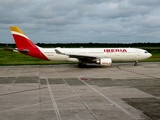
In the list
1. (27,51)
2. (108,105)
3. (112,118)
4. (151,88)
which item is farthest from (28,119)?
(27,51)

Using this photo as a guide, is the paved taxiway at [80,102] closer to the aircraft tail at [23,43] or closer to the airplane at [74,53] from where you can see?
the airplane at [74,53]

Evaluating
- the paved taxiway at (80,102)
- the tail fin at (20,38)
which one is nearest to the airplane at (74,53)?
the tail fin at (20,38)

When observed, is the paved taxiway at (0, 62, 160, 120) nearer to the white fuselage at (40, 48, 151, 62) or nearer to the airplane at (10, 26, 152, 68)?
the airplane at (10, 26, 152, 68)

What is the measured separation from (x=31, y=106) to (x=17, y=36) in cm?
2606

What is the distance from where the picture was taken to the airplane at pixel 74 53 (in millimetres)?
38406

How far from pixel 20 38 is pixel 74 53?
8.51 meters

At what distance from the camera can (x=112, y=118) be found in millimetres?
12078

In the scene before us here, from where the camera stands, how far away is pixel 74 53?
4053 centimetres

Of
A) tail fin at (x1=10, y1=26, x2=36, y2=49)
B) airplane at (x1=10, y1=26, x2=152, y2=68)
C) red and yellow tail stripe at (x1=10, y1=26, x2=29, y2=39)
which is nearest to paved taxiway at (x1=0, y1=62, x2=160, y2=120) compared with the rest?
airplane at (x1=10, y1=26, x2=152, y2=68)

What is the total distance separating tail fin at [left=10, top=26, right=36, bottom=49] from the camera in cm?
3894

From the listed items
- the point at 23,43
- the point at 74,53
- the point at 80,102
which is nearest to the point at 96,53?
the point at 74,53

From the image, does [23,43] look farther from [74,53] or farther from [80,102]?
[80,102]

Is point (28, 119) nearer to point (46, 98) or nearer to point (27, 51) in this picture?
point (46, 98)

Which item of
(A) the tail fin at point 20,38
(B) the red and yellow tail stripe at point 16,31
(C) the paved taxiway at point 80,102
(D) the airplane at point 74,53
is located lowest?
(C) the paved taxiway at point 80,102
